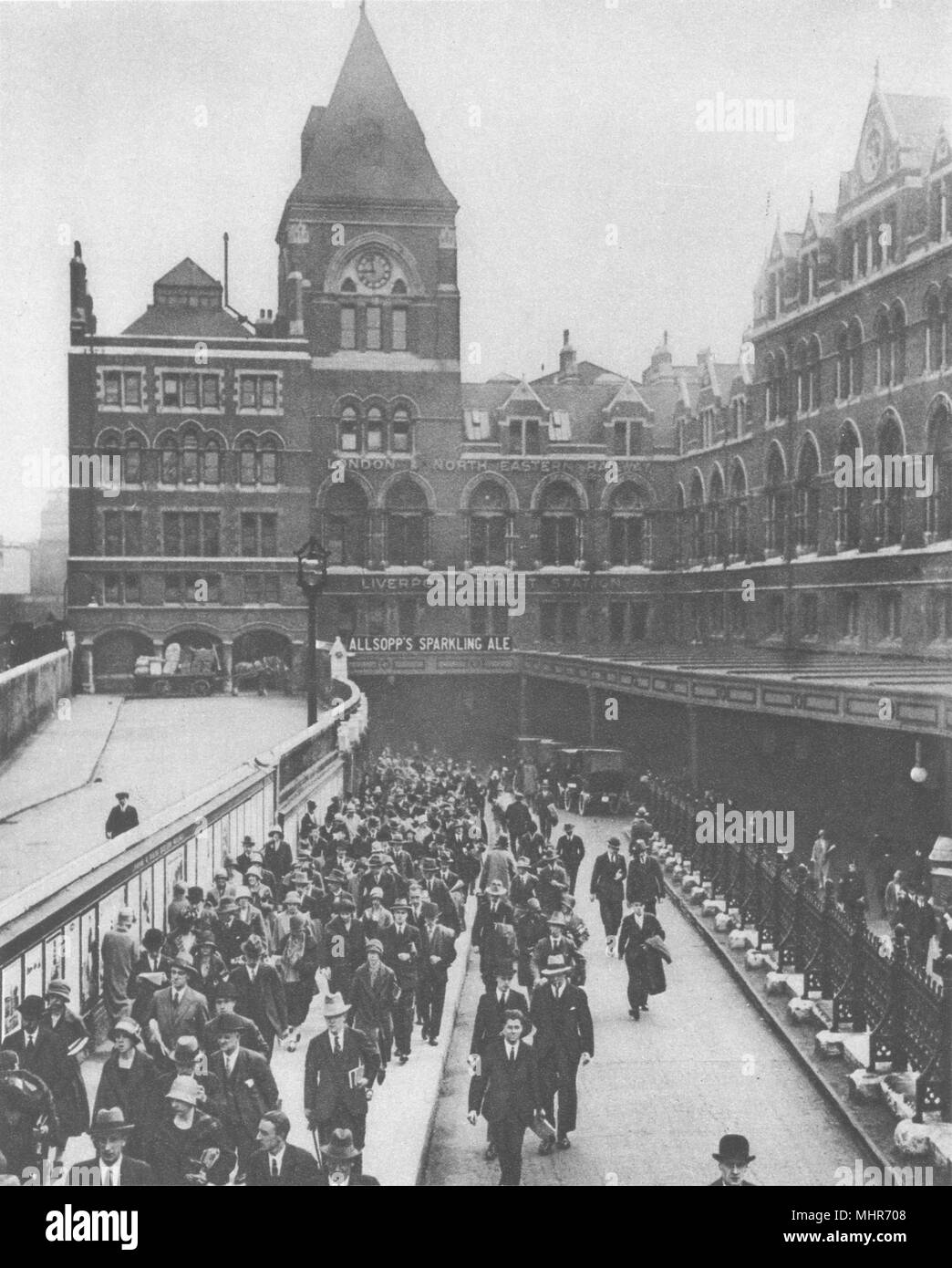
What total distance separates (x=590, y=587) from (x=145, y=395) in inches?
781

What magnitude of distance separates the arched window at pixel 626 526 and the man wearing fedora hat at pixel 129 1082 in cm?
4575

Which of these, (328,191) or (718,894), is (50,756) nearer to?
(718,894)

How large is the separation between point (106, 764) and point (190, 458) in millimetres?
26343

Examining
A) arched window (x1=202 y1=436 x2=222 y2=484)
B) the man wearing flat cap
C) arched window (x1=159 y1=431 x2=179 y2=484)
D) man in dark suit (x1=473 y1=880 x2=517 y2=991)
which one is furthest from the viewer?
arched window (x1=202 y1=436 x2=222 y2=484)

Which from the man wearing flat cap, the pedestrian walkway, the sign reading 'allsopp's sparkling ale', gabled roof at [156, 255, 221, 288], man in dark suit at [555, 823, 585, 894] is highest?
gabled roof at [156, 255, 221, 288]

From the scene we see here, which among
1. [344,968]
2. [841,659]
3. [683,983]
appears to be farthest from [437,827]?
[841,659]

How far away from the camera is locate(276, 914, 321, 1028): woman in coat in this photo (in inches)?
517

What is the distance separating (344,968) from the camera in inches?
517

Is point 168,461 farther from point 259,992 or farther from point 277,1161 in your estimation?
point 277,1161

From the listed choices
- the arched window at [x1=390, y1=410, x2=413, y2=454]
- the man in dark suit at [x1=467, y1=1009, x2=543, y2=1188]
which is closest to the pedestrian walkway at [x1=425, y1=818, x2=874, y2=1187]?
the man in dark suit at [x1=467, y1=1009, x2=543, y2=1188]

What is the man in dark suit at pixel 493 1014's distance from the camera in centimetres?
1128

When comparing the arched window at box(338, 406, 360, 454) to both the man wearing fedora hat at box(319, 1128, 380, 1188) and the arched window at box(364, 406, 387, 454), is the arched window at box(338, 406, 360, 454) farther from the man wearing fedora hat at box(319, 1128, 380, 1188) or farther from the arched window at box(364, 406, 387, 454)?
Result: the man wearing fedora hat at box(319, 1128, 380, 1188)

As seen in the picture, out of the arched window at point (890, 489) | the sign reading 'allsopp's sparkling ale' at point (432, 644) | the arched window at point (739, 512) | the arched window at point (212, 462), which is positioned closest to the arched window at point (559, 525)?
the arched window at point (739, 512)

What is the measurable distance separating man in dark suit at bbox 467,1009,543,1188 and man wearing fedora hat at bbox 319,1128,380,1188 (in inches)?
45.6
